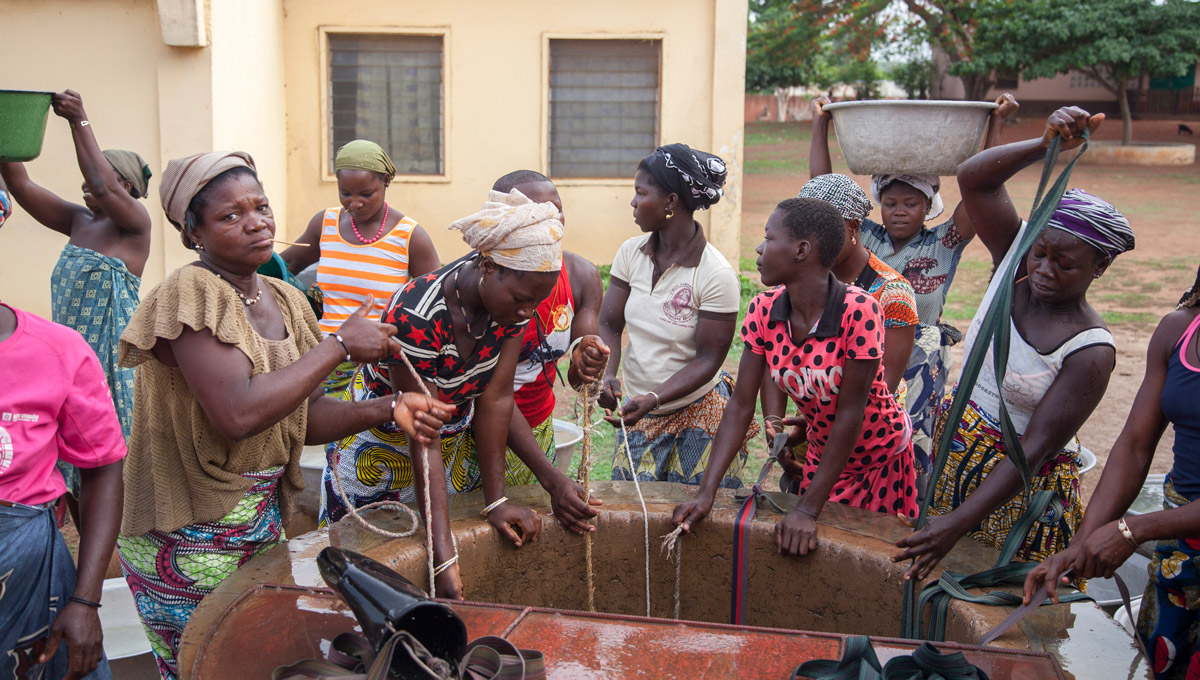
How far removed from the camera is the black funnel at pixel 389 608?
5.38ft

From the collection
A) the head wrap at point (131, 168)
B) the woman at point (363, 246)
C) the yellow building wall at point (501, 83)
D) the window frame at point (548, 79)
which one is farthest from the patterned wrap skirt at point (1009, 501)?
the window frame at point (548, 79)

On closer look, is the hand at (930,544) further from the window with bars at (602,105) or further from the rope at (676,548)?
the window with bars at (602,105)

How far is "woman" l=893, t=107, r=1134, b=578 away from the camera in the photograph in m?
2.38

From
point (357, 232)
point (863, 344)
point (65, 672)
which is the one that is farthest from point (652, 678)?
point (357, 232)

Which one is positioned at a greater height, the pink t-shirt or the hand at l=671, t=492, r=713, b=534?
the pink t-shirt

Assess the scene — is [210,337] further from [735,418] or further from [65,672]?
[735,418]

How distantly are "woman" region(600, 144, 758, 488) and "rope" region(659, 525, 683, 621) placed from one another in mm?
554

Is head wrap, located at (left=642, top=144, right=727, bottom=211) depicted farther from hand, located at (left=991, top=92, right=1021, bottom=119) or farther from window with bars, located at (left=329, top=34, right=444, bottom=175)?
window with bars, located at (left=329, top=34, right=444, bottom=175)

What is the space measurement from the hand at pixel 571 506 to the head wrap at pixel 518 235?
Answer: 75cm

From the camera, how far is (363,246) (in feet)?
13.6

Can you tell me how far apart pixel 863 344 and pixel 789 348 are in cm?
23

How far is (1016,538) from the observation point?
2305 mm

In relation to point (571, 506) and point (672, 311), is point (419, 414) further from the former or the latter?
point (672, 311)

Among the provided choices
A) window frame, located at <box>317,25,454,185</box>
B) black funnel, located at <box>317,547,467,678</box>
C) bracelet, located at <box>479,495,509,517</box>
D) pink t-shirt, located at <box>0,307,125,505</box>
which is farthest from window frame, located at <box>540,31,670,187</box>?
black funnel, located at <box>317,547,467,678</box>
